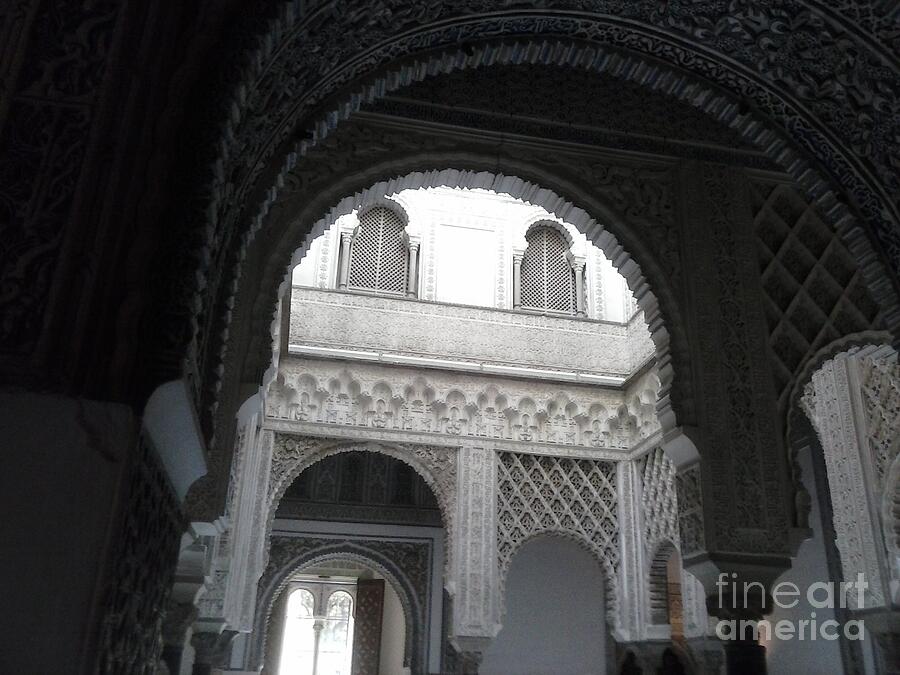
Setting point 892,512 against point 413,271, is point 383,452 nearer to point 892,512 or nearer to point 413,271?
point 413,271

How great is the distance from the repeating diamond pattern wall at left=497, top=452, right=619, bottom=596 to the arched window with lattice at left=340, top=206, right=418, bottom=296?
6.71 feet

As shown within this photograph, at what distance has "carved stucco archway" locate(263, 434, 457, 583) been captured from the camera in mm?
6953

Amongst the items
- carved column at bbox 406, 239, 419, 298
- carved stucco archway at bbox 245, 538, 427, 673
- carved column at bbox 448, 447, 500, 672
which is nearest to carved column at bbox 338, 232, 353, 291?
carved column at bbox 406, 239, 419, 298

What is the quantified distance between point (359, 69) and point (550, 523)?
5.72 m

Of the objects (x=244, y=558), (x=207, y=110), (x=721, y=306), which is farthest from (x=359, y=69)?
(x=244, y=558)

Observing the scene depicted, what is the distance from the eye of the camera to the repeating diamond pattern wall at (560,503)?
724cm

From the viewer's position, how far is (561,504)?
7.41 meters

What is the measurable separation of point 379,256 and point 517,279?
141cm

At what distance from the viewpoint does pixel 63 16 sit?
49.0 inches

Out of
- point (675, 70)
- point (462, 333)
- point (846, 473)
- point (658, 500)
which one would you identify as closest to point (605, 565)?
point (658, 500)

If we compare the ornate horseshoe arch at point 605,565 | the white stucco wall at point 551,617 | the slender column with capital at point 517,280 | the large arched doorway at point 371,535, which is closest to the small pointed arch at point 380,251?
the slender column with capital at point 517,280

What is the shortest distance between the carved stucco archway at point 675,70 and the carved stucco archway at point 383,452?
500 centimetres

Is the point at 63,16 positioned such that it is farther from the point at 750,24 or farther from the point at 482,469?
the point at 482,469

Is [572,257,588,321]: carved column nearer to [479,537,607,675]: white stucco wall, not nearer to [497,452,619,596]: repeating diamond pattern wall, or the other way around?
[497,452,619,596]: repeating diamond pattern wall
